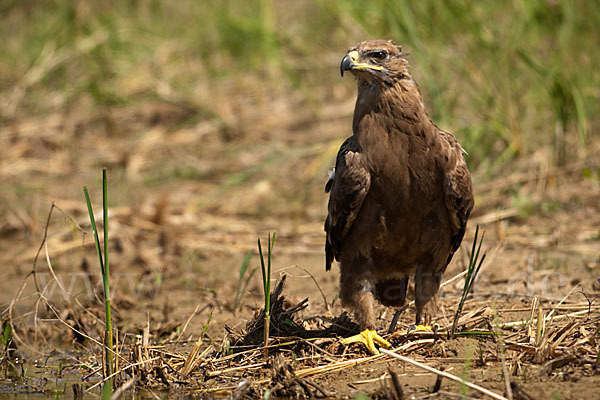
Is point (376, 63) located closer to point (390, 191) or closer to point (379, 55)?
point (379, 55)

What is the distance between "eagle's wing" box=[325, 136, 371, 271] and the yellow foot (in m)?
0.52

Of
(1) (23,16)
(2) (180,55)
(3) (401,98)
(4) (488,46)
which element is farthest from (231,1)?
(3) (401,98)

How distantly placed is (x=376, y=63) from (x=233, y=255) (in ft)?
8.75

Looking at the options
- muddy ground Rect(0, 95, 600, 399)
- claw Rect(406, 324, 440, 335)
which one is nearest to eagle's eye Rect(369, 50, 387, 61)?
muddy ground Rect(0, 95, 600, 399)

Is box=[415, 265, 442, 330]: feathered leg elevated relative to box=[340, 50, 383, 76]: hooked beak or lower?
lower

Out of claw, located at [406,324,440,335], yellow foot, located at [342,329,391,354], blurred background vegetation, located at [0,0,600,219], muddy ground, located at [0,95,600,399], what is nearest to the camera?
muddy ground, located at [0,95,600,399]

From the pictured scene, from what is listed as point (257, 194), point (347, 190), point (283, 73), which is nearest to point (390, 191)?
point (347, 190)

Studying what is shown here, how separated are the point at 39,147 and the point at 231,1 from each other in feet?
10.9

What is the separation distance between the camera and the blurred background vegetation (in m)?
7.00

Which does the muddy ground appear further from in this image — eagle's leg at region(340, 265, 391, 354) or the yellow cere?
the yellow cere

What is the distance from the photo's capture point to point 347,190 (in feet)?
13.3

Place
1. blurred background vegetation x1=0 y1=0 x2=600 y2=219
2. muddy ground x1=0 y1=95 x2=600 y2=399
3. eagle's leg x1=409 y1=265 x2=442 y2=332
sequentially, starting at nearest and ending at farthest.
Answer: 1. muddy ground x1=0 y1=95 x2=600 y2=399
2. eagle's leg x1=409 y1=265 x2=442 y2=332
3. blurred background vegetation x1=0 y1=0 x2=600 y2=219

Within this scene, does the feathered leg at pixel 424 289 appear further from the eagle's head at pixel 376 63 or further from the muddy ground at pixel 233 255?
the eagle's head at pixel 376 63

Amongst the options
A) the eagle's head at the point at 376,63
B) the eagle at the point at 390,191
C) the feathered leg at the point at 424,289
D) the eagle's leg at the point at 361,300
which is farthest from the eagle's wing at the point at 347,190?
the feathered leg at the point at 424,289
